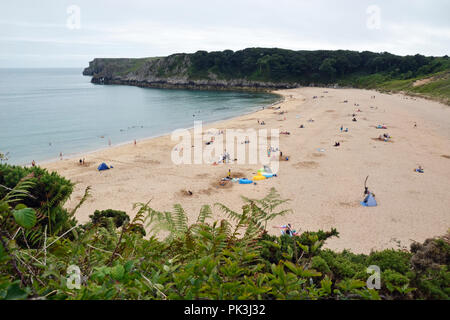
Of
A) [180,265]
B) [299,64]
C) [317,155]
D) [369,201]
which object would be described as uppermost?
[299,64]

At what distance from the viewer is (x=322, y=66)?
120000 mm

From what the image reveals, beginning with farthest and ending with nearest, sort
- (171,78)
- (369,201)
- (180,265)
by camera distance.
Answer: (171,78)
(369,201)
(180,265)

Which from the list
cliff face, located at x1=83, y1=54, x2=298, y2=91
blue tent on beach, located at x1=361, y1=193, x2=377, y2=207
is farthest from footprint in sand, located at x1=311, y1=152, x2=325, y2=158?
cliff face, located at x1=83, y1=54, x2=298, y2=91

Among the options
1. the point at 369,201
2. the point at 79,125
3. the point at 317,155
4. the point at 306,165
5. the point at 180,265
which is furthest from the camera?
the point at 79,125

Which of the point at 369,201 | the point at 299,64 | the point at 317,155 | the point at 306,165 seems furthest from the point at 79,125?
the point at 299,64

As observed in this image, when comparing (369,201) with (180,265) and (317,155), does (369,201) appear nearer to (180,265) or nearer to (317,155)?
(317,155)

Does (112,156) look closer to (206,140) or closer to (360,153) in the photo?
(206,140)

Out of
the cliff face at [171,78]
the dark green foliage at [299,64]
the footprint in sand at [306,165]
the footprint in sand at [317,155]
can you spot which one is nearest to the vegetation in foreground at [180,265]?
the footprint in sand at [306,165]

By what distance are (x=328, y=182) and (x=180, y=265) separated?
69.3 feet

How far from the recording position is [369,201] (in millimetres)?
17469

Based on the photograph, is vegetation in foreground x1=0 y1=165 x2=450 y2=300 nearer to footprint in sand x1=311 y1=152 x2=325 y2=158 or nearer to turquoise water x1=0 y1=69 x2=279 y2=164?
footprint in sand x1=311 y1=152 x2=325 y2=158

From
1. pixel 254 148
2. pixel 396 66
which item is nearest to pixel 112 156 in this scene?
pixel 254 148
